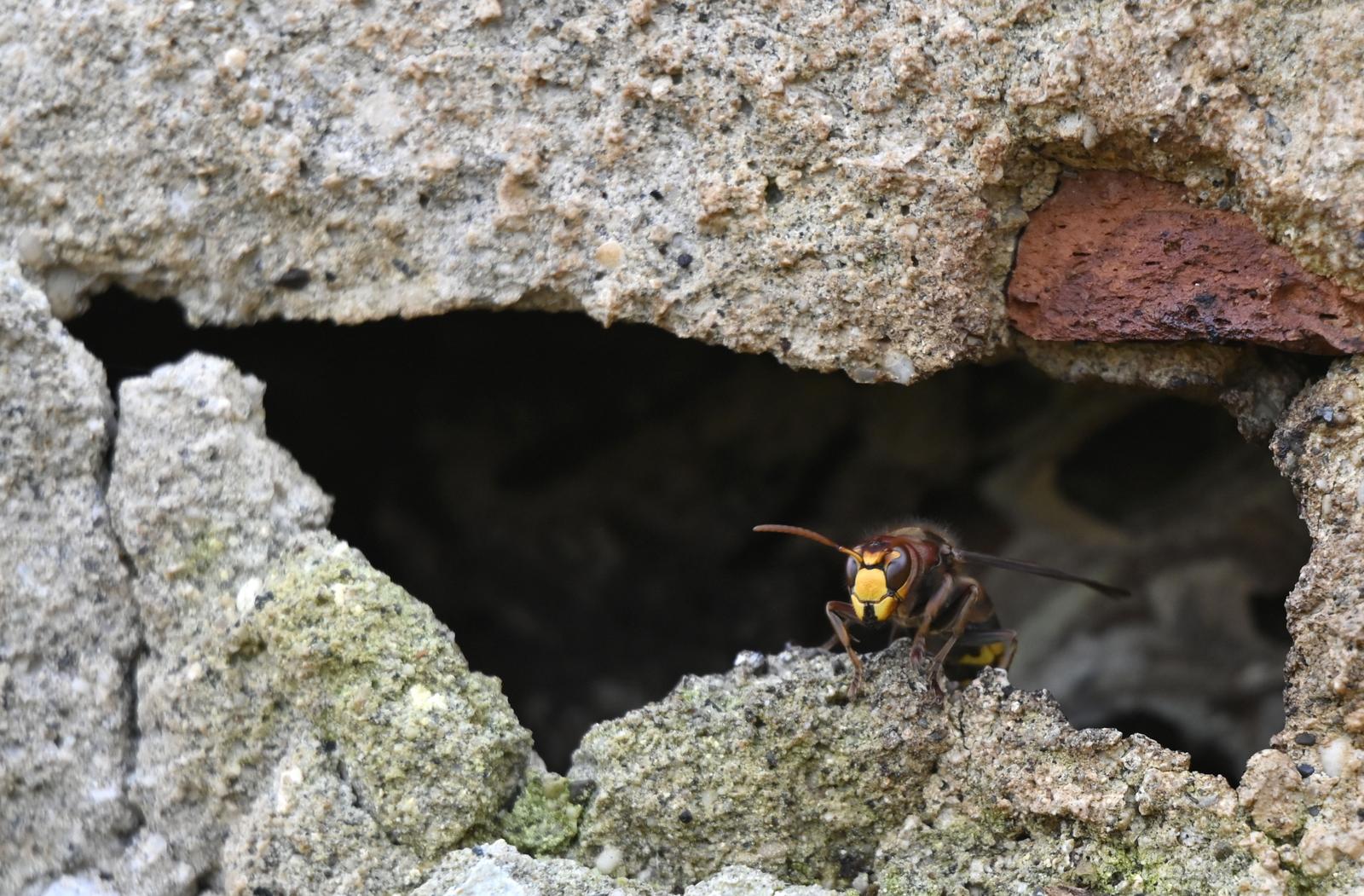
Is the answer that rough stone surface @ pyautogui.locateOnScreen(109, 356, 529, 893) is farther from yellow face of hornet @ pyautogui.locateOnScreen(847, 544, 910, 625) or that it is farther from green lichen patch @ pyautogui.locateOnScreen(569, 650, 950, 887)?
yellow face of hornet @ pyautogui.locateOnScreen(847, 544, 910, 625)

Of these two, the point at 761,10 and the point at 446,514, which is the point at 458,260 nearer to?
the point at 761,10

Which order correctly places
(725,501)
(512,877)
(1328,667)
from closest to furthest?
(1328,667) < (512,877) < (725,501)

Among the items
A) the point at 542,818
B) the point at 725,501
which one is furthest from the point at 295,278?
the point at 725,501

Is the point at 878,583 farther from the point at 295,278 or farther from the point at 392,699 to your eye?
the point at 295,278

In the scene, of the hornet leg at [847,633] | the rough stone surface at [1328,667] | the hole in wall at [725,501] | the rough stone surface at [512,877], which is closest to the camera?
the rough stone surface at [1328,667]

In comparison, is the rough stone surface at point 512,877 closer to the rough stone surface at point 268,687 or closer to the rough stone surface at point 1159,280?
the rough stone surface at point 268,687

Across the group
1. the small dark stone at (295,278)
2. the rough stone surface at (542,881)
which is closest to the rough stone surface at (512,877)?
the rough stone surface at (542,881)

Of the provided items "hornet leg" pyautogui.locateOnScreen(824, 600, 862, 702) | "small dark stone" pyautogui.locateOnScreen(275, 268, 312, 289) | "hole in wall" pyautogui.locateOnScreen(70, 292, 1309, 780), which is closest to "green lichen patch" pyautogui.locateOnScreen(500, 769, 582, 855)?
"hornet leg" pyautogui.locateOnScreen(824, 600, 862, 702)
